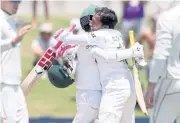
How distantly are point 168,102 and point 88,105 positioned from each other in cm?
82

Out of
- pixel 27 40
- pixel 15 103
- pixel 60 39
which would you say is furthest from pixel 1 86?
pixel 27 40

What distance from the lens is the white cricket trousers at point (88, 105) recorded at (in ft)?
25.2

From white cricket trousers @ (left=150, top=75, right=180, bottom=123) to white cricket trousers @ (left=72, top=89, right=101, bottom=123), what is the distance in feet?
2.18

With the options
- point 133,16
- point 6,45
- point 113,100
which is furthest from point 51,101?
point 6,45

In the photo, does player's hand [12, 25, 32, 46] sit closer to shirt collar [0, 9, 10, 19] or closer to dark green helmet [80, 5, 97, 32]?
shirt collar [0, 9, 10, 19]

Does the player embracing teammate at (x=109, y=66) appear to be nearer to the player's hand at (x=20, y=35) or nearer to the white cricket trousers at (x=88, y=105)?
the white cricket trousers at (x=88, y=105)

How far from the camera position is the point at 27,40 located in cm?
1903

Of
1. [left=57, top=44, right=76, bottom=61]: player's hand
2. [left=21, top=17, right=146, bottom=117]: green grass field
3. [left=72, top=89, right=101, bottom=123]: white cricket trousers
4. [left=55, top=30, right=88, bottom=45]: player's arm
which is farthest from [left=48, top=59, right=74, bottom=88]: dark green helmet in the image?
[left=21, top=17, right=146, bottom=117]: green grass field

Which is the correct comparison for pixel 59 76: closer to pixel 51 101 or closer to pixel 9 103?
pixel 9 103

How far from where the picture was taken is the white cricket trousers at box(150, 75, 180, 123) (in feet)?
26.1

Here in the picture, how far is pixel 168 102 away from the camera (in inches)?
315

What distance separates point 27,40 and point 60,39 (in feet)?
37.5

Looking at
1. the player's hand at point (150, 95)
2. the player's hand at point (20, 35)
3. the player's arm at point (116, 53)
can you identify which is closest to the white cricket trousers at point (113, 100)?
the player's arm at point (116, 53)

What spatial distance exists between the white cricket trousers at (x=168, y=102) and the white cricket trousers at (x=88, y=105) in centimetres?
66
